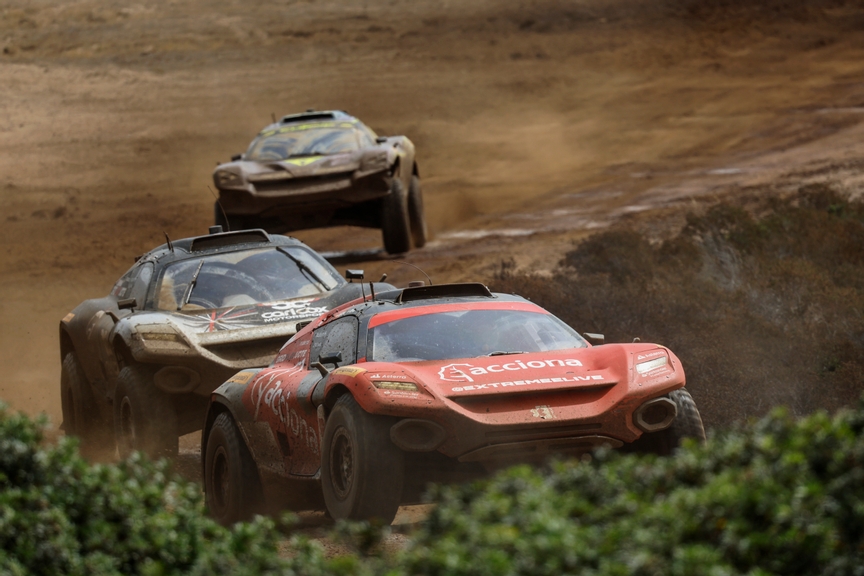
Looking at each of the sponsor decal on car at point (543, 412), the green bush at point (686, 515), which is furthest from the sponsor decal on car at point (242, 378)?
the green bush at point (686, 515)

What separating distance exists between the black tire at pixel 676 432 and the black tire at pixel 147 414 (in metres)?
4.05

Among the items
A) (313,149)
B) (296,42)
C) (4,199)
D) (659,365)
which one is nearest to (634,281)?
(313,149)

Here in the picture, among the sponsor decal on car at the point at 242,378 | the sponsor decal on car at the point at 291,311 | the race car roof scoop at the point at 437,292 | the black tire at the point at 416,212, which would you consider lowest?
the black tire at the point at 416,212

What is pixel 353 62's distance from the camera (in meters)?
38.3

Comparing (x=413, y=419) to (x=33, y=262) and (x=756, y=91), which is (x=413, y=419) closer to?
(x=33, y=262)

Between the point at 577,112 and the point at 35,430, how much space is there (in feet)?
91.3

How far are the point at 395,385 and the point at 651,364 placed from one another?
144cm

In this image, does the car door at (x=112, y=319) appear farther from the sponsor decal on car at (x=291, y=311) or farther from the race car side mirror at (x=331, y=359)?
the race car side mirror at (x=331, y=359)

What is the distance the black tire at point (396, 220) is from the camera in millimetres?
17297

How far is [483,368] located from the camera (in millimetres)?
7082

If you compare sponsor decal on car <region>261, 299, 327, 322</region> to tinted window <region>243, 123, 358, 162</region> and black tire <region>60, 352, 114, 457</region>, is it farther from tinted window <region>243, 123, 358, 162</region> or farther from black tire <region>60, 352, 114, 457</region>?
tinted window <region>243, 123, 358, 162</region>

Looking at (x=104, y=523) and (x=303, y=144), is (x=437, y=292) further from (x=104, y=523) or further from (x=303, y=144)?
(x=303, y=144)

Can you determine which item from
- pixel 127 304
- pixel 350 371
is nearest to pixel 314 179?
pixel 127 304

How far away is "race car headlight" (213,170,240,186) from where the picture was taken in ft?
55.4
